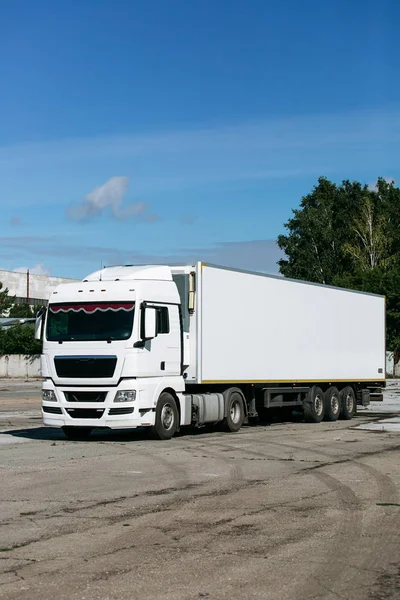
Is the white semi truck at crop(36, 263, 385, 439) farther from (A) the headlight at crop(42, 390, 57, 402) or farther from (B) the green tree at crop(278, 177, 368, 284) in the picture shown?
(B) the green tree at crop(278, 177, 368, 284)

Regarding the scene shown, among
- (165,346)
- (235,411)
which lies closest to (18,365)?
(235,411)

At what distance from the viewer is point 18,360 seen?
68.2 m

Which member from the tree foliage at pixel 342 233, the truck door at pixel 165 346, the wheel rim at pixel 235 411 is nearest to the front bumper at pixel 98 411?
the truck door at pixel 165 346

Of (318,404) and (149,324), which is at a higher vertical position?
(149,324)

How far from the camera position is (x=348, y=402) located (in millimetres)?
27594

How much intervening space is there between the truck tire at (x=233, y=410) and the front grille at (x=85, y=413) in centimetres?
375

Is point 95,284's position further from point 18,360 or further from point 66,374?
point 18,360

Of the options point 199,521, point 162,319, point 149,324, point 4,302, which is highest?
point 4,302

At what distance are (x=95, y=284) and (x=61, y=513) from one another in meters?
9.53

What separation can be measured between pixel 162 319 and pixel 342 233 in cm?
6596

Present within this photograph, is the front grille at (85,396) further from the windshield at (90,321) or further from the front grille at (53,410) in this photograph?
the windshield at (90,321)

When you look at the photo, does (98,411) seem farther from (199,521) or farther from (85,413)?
(199,521)

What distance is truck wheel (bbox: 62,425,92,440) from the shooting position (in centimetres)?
1970

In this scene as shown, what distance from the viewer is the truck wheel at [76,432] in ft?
64.6
